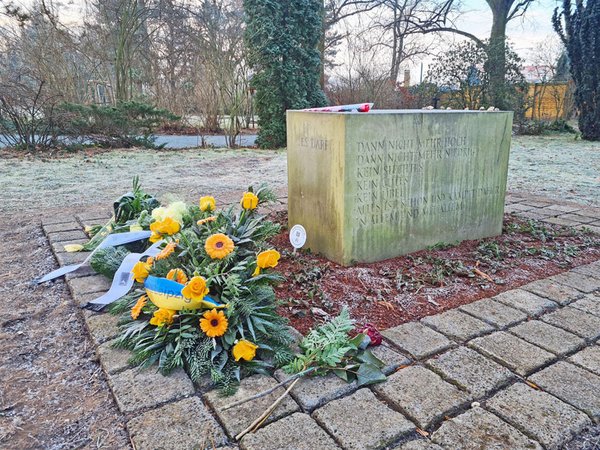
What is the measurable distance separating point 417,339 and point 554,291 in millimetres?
974

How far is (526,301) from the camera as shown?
2.26 metres

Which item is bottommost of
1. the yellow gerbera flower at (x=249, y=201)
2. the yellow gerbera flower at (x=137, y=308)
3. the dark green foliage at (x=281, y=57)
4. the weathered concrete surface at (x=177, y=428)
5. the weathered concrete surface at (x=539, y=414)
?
the weathered concrete surface at (x=539, y=414)

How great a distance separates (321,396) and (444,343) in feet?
2.04

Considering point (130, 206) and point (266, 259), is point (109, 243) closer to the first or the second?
point (130, 206)

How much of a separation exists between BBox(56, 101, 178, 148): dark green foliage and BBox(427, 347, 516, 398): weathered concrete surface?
856cm

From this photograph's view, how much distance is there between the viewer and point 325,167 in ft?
8.81

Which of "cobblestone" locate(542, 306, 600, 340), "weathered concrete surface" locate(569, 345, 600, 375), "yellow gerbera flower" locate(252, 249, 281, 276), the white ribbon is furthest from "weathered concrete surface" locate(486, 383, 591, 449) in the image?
the white ribbon

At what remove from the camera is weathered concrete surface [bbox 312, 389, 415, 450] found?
132 centimetres

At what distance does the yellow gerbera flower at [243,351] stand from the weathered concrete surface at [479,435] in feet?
2.15

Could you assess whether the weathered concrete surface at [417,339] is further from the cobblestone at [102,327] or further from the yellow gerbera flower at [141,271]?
the cobblestone at [102,327]

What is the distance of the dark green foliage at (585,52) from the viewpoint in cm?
985

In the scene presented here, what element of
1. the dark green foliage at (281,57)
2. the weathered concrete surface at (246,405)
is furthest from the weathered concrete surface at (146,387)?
the dark green foliage at (281,57)

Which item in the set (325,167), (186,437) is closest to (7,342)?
(186,437)

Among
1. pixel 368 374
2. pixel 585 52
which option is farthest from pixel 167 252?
pixel 585 52
